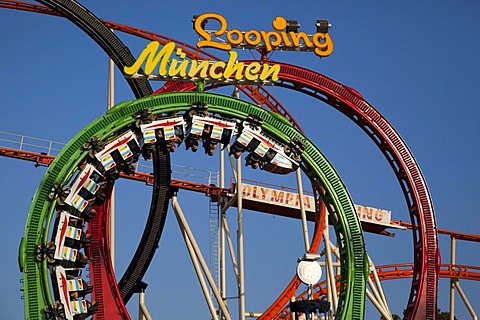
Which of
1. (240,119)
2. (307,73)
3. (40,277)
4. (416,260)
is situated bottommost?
(40,277)

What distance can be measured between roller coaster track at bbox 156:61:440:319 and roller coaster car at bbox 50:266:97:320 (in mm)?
6140

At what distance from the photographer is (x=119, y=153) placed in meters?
19.3

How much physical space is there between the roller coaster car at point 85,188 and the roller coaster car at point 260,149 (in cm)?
254

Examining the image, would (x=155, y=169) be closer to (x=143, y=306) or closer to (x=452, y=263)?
(x=143, y=306)

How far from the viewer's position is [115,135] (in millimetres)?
19406

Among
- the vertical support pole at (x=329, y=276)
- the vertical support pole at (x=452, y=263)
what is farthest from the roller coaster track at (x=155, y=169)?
the vertical support pole at (x=452, y=263)

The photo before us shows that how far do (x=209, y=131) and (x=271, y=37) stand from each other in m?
3.95

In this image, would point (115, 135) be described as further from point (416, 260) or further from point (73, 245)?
point (416, 260)

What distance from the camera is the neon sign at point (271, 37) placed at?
22391 mm

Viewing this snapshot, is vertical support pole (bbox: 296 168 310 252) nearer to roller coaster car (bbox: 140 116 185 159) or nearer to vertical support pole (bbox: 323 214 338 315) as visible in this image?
vertical support pole (bbox: 323 214 338 315)

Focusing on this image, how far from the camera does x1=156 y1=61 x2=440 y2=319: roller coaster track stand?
24.0m

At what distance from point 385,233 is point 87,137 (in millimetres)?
17019

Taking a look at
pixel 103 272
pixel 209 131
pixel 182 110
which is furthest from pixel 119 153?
pixel 103 272

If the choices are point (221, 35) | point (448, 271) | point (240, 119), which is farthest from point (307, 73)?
point (448, 271)
